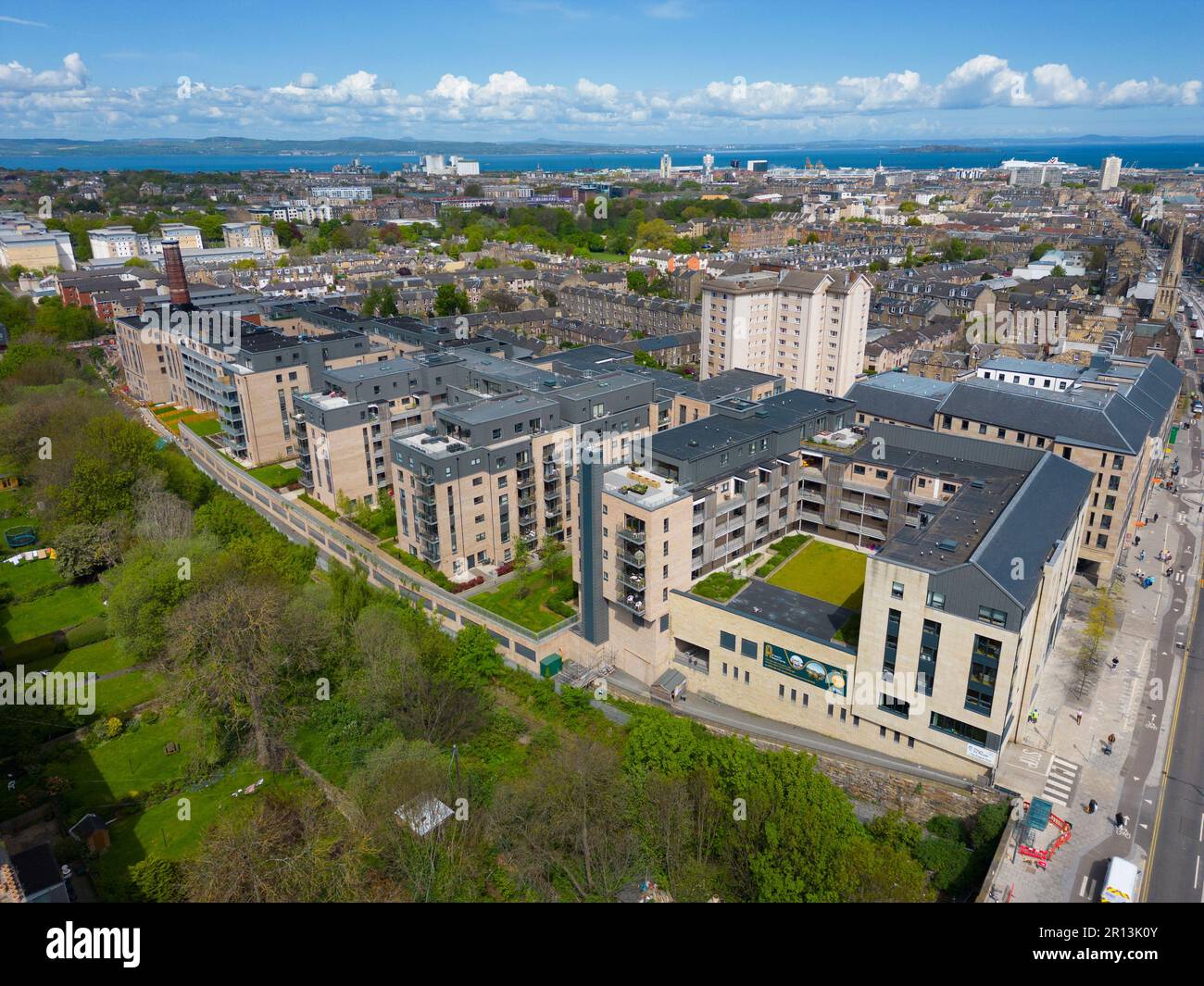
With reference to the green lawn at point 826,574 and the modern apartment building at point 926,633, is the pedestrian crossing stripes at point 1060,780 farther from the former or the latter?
the green lawn at point 826,574

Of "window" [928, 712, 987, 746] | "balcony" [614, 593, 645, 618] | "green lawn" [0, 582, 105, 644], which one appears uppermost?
"balcony" [614, 593, 645, 618]

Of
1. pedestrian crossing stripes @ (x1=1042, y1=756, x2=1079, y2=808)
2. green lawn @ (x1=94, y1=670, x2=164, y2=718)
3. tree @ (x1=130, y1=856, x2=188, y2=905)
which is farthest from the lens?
green lawn @ (x1=94, y1=670, x2=164, y2=718)

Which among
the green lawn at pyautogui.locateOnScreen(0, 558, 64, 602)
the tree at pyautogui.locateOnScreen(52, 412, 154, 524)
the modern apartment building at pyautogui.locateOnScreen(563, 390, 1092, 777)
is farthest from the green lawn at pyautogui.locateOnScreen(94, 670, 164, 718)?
the modern apartment building at pyautogui.locateOnScreen(563, 390, 1092, 777)

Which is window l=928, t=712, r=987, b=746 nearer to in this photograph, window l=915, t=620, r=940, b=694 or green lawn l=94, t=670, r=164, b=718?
window l=915, t=620, r=940, b=694

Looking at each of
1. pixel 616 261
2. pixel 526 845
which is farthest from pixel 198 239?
pixel 526 845

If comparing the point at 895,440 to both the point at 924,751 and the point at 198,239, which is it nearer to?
the point at 924,751

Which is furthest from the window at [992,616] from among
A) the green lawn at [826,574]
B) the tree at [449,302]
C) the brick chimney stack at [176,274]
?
the tree at [449,302]
